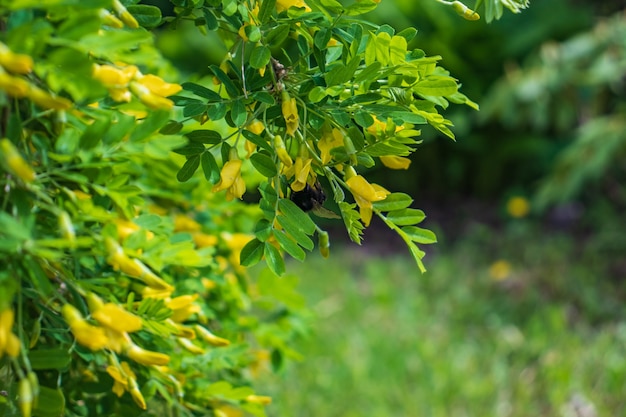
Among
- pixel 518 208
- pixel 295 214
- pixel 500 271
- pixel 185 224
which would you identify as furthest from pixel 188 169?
pixel 518 208

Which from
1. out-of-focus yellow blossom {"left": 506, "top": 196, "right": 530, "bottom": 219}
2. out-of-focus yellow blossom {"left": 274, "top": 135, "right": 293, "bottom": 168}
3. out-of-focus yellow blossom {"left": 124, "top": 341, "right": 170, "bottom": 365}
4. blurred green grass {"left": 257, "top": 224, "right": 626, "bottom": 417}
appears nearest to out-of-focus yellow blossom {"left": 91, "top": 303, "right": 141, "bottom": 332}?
out-of-focus yellow blossom {"left": 124, "top": 341, "right": 170, "bottom": 365}

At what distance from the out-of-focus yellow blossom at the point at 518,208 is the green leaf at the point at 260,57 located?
163 inches

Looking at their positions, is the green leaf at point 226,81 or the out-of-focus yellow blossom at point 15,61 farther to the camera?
the green leaf at point 226,81

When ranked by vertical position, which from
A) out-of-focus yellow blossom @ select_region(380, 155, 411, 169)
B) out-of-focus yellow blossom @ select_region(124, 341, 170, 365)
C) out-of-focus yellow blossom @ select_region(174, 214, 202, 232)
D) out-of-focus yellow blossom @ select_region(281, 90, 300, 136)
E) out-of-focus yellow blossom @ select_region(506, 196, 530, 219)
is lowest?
out-of-focus yellow blossom @ select_region(506, 196, 530, 219)

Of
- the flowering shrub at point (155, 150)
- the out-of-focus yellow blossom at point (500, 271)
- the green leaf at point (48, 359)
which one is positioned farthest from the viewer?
the out-of-focus yellow blossom at point (500, 271)

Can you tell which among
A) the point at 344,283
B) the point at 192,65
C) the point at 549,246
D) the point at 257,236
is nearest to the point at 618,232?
the point at 549,246

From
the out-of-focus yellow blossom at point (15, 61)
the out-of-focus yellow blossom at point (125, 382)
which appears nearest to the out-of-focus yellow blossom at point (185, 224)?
the out-of-focus yellow blossom at point (125, 382)

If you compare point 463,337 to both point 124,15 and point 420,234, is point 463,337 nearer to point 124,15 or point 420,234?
point 420,234

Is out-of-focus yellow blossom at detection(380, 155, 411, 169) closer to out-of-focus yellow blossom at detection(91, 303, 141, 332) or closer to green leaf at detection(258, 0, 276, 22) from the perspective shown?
green leaf at detection(258, 0, 276, 22)

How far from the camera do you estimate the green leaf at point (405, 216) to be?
34.2 inches

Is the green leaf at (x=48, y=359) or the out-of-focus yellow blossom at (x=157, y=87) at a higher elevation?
the out-of-focus yellow blossom at (x=157, y=87)

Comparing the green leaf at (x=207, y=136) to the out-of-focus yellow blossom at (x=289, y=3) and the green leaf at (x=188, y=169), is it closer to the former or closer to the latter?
the green leaf at (x=188, y=169)

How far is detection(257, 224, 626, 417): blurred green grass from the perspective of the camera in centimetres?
238

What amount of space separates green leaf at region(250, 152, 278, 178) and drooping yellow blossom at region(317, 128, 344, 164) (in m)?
0.05
